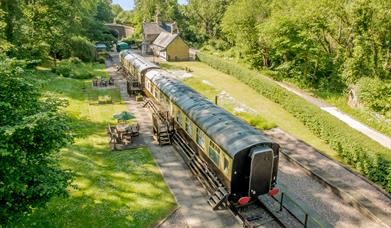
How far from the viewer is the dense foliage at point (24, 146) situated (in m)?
8.38

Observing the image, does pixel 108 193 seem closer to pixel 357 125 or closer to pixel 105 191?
pixel 105 191

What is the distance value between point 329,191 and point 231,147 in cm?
704

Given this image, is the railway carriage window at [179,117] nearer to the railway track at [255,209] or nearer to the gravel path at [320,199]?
the railway track at [255,209]

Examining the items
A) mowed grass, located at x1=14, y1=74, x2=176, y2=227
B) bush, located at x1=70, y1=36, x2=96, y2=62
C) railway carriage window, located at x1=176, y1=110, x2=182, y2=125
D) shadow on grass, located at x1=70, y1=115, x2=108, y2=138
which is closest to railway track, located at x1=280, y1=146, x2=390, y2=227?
railway carriage window, located at x1=176, y1=110, x2=182, y2=125

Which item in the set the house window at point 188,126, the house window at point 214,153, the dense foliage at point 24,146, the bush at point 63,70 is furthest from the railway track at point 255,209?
the bush at point 63,70

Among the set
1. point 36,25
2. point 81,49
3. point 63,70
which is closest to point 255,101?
point 63,70

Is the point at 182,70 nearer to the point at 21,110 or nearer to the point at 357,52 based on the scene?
the point at 357,52

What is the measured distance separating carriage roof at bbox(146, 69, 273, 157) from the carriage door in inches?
16.6

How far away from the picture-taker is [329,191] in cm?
1622

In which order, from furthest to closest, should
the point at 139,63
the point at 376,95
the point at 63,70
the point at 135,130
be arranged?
the point at 63,70 < the point at 139,63 < the point at 376,95 < the point at 135,130

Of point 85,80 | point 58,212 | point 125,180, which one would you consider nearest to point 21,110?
point 58,212

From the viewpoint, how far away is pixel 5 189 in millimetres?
8523

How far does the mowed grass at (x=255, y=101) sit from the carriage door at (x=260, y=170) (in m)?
9.08

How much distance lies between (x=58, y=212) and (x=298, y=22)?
35479 mm
